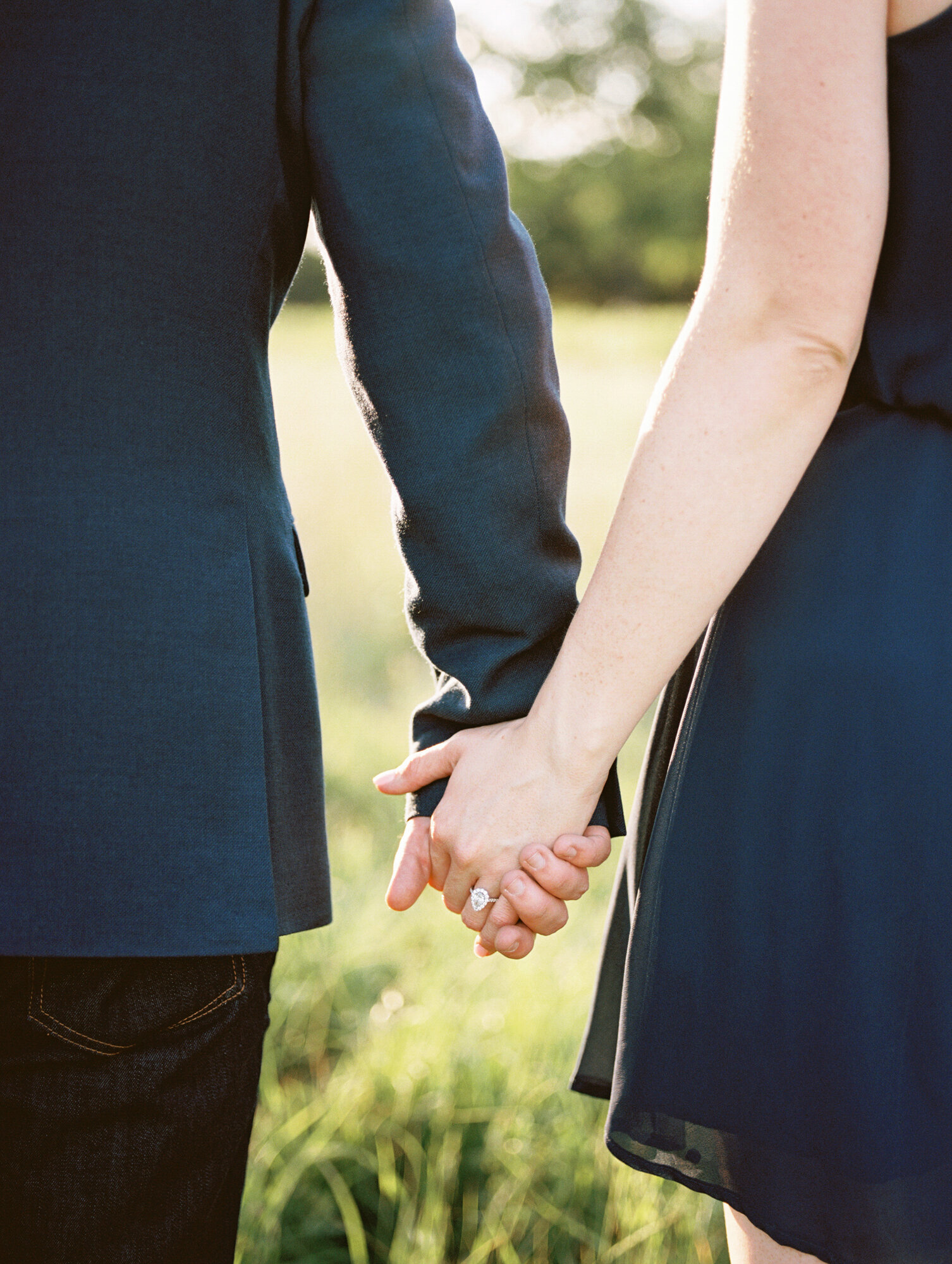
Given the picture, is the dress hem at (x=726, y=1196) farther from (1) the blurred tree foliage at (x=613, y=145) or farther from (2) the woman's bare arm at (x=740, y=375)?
(1) the blurred tree foliage at (x=613, y=145)

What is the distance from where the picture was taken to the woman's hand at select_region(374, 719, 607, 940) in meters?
1.21

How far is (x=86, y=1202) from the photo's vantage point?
1.03m

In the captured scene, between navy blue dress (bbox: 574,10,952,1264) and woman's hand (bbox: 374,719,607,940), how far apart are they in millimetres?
135

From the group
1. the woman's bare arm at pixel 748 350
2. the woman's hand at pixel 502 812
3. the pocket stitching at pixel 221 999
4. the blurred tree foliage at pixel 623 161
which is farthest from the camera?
the blurred tree foliage at pixel 623 161

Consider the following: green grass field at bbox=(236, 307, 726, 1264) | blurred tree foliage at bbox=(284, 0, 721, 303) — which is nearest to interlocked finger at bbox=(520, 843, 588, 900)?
green grass field at bbox=(236, 307, 726, 1264)

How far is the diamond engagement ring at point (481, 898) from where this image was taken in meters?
1.27

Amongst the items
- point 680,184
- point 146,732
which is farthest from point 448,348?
point 680,184

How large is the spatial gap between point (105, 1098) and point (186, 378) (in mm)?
647

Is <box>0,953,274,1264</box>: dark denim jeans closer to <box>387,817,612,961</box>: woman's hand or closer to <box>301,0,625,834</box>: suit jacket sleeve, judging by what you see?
<box>387,817,612,961</box>: woman's hand

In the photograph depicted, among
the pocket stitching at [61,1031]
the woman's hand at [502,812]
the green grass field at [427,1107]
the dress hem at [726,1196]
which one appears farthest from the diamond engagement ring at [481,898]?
the green grass field at [427,1107]

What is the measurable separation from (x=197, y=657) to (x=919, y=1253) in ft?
2.61

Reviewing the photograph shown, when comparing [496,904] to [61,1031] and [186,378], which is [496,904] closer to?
[61,1031]

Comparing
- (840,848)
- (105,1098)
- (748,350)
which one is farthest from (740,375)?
(105,1098)

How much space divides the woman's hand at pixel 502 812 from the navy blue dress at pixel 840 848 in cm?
14
